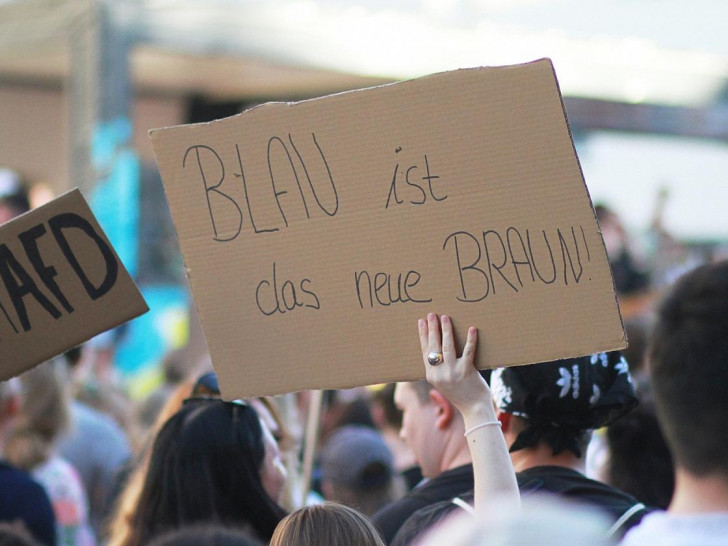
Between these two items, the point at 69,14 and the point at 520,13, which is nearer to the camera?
the point at 69,14

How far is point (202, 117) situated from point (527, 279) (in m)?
Result: 13.2

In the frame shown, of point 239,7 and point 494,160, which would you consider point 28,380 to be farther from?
point 239,7

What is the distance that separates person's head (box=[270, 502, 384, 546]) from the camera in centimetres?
188

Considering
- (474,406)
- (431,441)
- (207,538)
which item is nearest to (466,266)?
(474,406)

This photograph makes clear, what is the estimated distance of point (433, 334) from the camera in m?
1.96

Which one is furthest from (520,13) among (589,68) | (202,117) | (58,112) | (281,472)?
(281,472)

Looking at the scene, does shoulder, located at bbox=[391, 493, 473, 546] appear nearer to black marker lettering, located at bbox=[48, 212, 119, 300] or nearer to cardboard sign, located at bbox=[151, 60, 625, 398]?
cardboard sign, located at bbox=[151, 60, 625, 398]

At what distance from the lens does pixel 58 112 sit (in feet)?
46.3

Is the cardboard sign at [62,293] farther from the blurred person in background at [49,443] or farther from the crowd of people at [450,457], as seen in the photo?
the blurred person in background at [49,443]

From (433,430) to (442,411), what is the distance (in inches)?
2.0

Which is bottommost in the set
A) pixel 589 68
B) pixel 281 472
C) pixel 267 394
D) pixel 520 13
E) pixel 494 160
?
pixel 281 472

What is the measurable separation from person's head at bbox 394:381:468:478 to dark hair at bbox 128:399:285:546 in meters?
0.37

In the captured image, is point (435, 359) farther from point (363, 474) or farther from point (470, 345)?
point (363, 474)

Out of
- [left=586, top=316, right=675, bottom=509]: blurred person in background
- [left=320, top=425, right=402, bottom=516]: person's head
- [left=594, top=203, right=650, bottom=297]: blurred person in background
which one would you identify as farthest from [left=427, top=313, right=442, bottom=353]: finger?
[left=594, top=203, right=650, bottom=297]: blurred person in background
